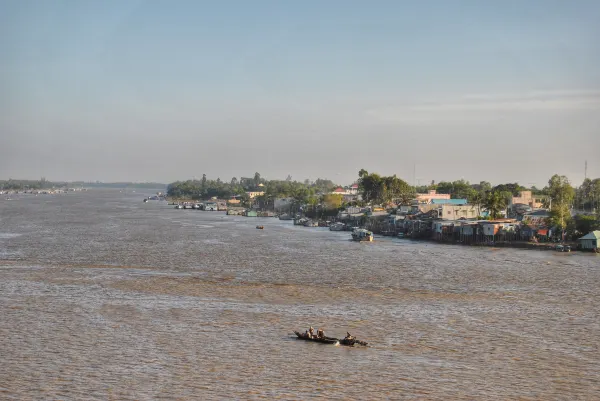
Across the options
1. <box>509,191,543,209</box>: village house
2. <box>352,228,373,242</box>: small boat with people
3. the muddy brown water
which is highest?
<box>509,191,543,209</box>: village house

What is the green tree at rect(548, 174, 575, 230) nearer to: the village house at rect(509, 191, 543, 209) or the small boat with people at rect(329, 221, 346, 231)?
the village house at rect(509, 191, 543, 209)

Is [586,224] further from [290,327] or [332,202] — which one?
[332,202]

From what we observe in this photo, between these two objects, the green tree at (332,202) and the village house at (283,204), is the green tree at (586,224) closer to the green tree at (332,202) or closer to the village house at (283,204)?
the green tree at (332,202)

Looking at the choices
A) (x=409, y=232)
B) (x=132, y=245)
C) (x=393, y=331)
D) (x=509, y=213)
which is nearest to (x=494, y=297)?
(x=393, y=331)

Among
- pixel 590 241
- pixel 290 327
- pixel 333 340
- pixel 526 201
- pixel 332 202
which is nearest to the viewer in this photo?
pixel 333 340

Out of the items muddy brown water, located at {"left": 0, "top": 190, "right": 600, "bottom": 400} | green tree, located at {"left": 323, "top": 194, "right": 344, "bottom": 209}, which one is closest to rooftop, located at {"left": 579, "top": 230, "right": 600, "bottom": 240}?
muddy brown water, located at {"left": 0, "top": 190, "right": 600, "bottom": 400}

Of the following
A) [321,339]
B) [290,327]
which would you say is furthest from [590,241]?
[321,339]

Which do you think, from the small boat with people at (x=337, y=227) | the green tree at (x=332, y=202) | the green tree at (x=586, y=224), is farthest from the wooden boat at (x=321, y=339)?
the green tree at (x=332, y=202)
